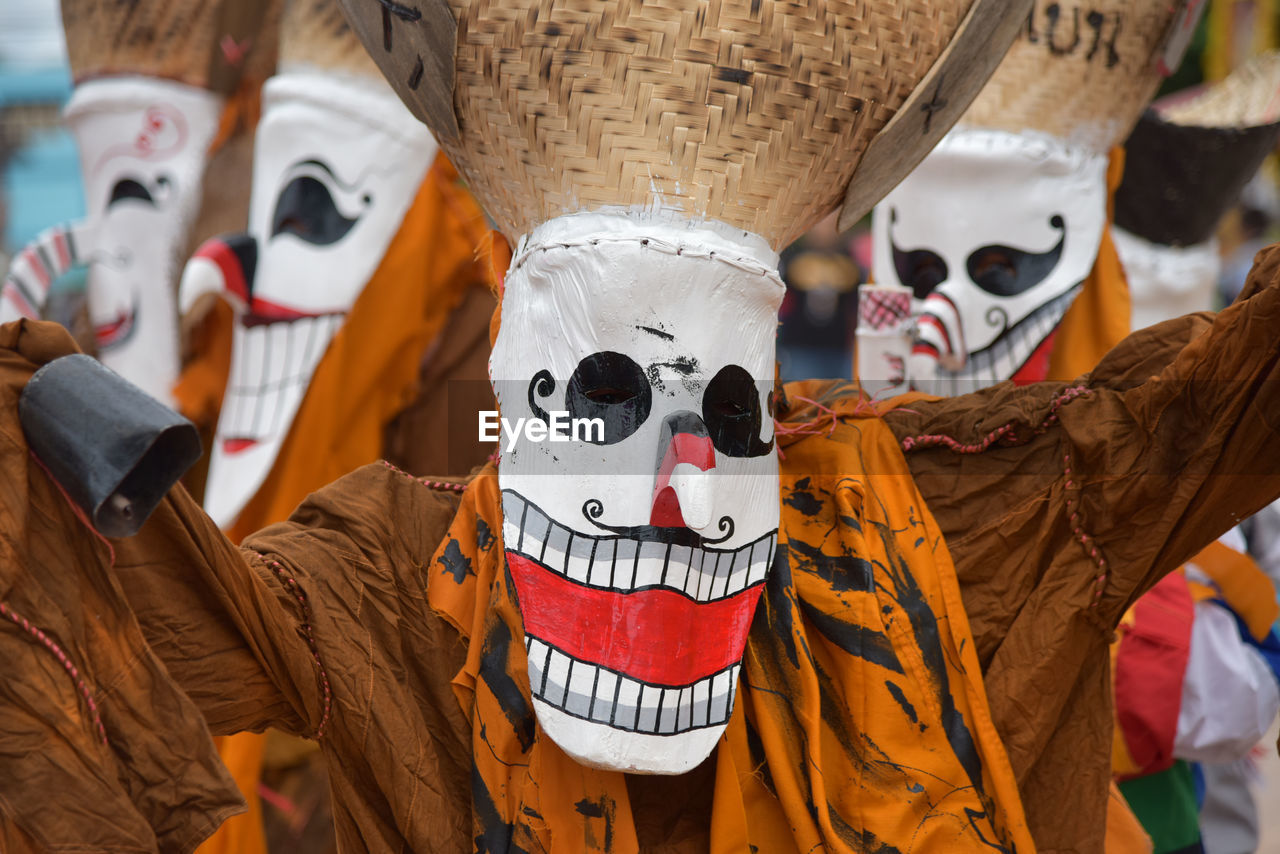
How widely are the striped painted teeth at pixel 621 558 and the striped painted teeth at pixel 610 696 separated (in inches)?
3.9

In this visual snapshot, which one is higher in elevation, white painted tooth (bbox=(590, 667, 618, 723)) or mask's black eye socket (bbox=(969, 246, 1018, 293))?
mask's black eye socket (bbox=(969, 246, 1018, 293))

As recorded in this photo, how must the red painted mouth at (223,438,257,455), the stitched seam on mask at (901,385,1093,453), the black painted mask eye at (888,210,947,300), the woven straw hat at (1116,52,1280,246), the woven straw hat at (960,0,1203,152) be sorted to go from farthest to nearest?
the woven straw hat at (1116,52,1280,246) < the red painted mouth at (223,438,257,455) < the black painted mask eye at (888,210,947,300) < the woven straw hat at (960,0,1203,152) < the stitched seam on mask at (901,385,1093,453)

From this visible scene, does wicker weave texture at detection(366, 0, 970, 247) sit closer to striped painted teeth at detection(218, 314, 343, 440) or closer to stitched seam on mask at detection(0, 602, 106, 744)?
stitched seam on mask at detection(0, 602, 106, 744)

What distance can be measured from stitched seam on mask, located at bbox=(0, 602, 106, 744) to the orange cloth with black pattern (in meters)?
0.46

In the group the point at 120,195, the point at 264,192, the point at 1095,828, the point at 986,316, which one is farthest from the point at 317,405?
the point at 1095,828

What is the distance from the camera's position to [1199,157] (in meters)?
2.96

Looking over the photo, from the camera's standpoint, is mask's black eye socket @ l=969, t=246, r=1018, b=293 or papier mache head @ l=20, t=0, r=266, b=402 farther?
papier mache head @ l=20, t=0, r=266, b=402

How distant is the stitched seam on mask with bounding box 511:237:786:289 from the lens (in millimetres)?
1454

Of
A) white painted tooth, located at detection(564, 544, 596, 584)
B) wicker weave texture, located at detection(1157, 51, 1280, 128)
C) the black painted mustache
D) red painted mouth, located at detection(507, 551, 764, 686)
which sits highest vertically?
wicker weave texture, located at detection(1157, 51, 1280, 128)

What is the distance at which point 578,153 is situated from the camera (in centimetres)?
149

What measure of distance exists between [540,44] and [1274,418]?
982mm

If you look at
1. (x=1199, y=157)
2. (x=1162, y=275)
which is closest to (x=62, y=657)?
(x=1199, y=157)

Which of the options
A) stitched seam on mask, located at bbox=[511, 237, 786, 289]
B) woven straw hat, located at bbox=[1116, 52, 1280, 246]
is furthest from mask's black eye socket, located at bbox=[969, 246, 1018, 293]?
stitched seam on mask, located at bbox=[511, 237, 786, 289]

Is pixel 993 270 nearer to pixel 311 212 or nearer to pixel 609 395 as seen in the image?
pixel 609 395
